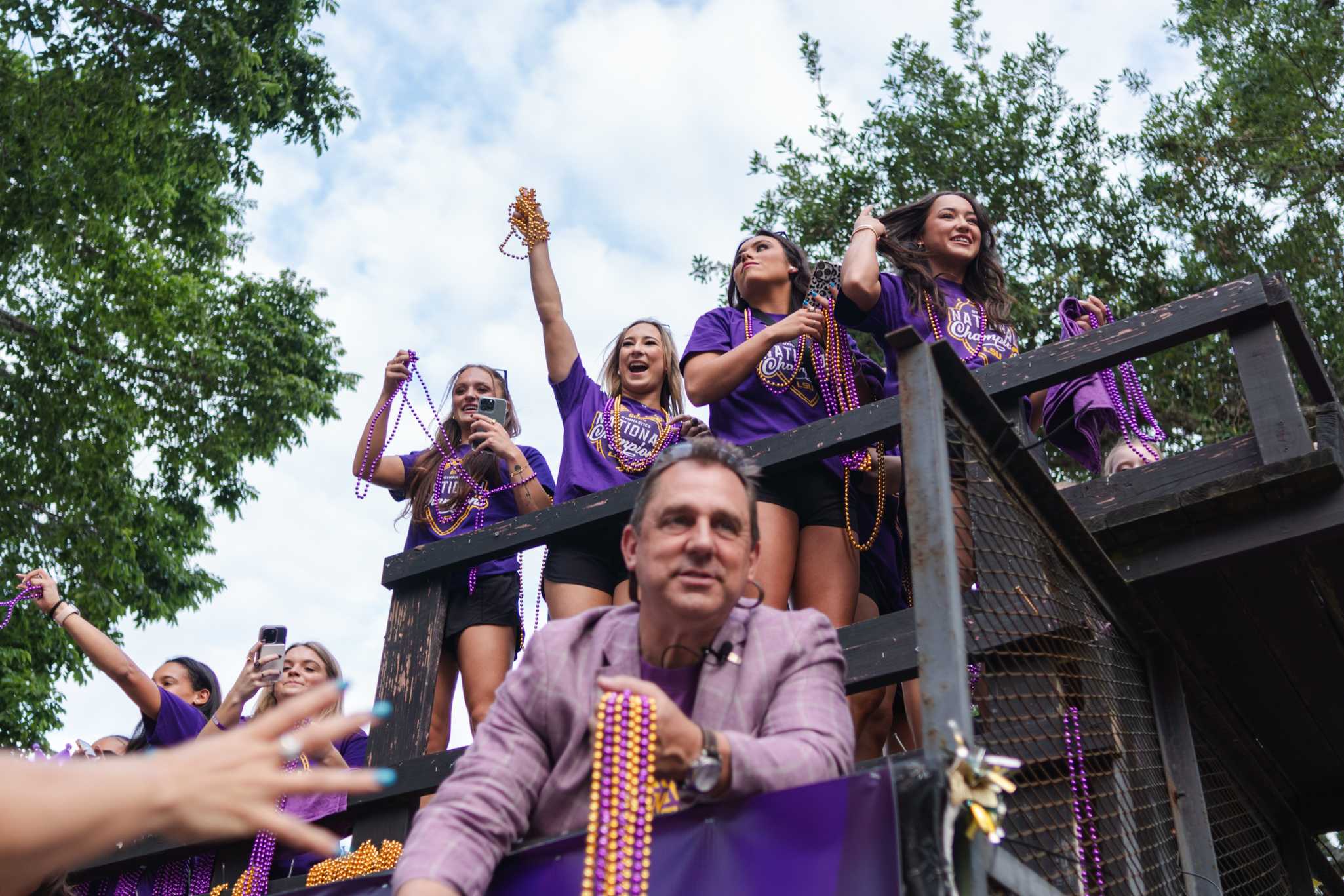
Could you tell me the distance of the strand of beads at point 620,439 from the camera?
5016 mm

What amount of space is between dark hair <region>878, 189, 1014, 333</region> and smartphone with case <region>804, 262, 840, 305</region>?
0.87 feet

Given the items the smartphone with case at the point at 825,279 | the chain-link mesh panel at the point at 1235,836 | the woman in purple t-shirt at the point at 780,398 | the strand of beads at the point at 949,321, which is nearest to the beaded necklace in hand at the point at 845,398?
the woman in purple t-shirt at the point at 780,398

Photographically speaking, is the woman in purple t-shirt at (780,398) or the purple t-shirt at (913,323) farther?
the purple t-shirt at (913,323)

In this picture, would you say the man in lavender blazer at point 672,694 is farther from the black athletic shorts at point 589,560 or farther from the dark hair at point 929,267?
the dark hair at point 929,267

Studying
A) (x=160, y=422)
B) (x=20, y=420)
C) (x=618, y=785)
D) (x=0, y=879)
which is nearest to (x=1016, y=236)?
(x=160, y=422)

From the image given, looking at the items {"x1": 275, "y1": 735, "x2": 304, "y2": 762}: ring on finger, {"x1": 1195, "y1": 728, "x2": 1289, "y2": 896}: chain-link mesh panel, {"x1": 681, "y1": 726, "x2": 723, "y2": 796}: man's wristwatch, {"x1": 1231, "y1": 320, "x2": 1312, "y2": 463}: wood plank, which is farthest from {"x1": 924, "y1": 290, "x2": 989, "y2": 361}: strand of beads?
{"x1": 275, "y1": 735, "x2": 304, "y2": 762}: ring on finger

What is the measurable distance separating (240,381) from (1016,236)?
28.1ft

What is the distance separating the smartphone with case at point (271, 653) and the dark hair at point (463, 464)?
795 millimetres

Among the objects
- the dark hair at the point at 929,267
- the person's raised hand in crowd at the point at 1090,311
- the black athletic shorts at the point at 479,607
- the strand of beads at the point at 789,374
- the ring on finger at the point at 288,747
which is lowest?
the ring on finger at the point at 288,747

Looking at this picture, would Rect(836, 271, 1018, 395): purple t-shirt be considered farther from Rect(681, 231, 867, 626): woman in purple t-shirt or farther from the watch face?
the watch face

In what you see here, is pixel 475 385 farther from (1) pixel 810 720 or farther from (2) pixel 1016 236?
(2) pixel 1016 236

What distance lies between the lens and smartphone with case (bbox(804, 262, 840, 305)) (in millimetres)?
4844

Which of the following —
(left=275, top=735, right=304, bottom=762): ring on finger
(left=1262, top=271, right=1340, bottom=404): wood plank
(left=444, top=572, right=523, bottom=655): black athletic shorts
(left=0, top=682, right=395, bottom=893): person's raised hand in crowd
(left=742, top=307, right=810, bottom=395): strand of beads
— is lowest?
(left=0, top=682, right=395, bottom=893): person's raised hand in crowd

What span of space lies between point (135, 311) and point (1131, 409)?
429 inches
